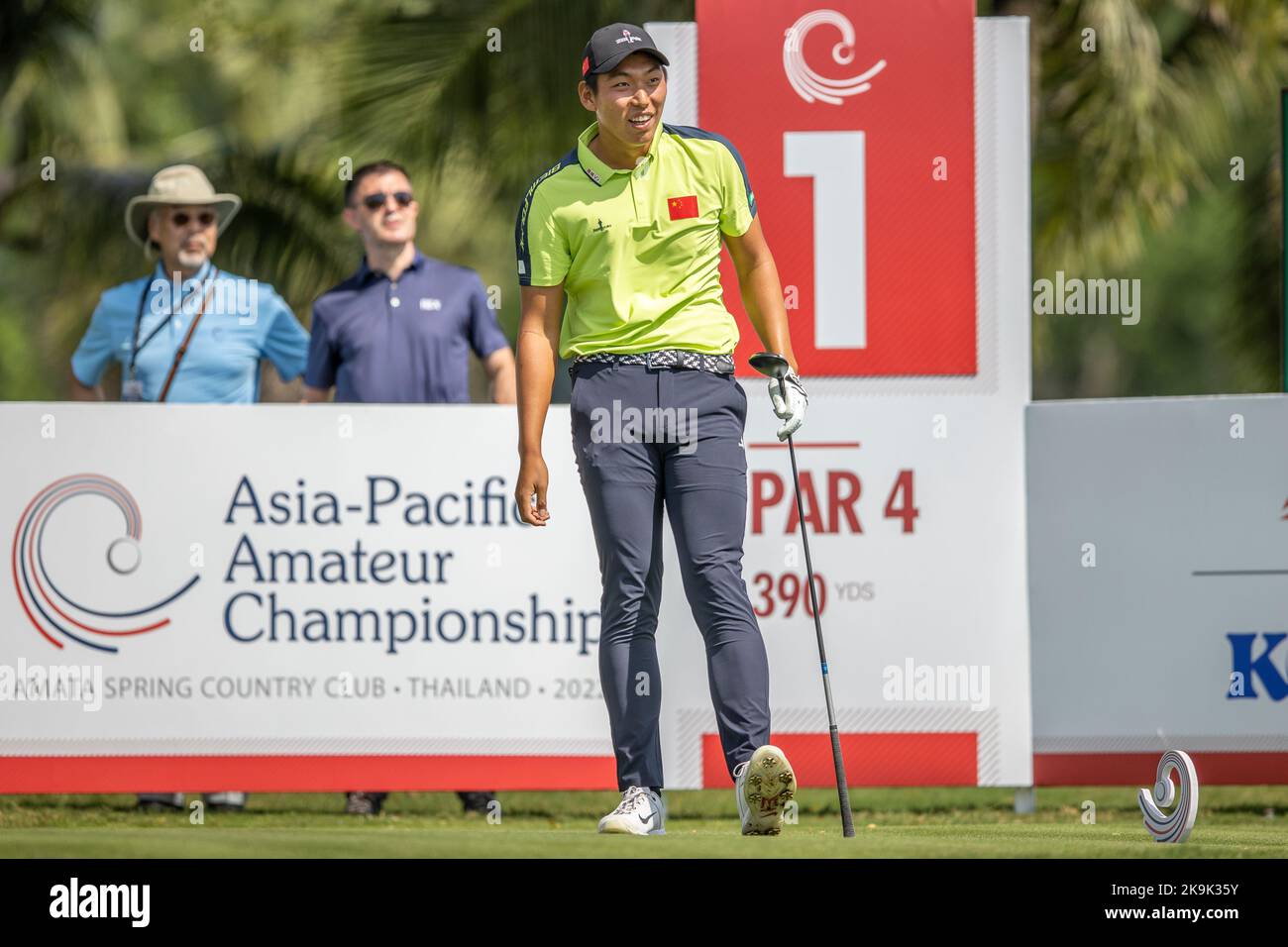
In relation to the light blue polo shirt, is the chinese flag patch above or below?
above

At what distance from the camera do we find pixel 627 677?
6293 millimetres

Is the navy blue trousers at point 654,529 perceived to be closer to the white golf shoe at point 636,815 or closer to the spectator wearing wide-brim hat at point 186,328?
the white golf shoe at point 636,815

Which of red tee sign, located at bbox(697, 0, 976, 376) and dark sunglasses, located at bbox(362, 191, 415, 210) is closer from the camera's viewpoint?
red tee sign, located at bbox(697, 0, 976, 376)

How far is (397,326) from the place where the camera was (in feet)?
27.9

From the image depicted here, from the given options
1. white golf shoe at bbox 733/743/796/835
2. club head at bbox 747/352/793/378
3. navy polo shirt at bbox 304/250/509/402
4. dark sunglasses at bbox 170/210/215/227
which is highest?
dark sunglasses at bbox 170/210/215/227

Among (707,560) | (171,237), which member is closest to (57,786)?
(171,237)

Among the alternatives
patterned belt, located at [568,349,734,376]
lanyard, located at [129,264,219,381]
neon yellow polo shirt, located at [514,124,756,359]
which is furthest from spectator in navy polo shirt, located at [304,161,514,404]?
patterned belt, located at [568,349,734,376]

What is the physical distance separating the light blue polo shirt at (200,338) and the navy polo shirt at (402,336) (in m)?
0.24

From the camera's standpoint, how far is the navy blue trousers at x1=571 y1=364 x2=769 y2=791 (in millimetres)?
6215

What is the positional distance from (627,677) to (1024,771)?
238cm

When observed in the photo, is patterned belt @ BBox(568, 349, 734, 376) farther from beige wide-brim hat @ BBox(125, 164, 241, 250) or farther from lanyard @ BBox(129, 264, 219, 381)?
beige wide-brim hat @ BBox(125, 164, 241, 250)

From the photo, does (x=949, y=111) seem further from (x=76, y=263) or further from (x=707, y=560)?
(x=76, y=263)

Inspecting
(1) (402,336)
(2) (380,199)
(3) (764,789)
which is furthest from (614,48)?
(2) (380,199)

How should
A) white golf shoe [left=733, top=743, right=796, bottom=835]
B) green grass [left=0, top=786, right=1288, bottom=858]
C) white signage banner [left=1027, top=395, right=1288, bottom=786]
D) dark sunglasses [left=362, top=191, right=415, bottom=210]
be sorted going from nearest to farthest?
1. green grass [left=0, top=786, right=1288, bottom=858]
2. white golf shoe [left=733, top=743, right=796, bottom=835]
3. white signage banner [left=1027, top=395, right=1288, bottom=786]
4. dark sunglasses [left=362, top=191, right=415, bottom=210]
